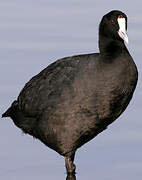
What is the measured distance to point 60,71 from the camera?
11047 mm

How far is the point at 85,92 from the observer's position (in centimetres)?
1058

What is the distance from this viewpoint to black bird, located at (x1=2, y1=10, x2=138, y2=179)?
34.8 feet

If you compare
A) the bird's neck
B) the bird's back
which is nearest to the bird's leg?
the bird's back

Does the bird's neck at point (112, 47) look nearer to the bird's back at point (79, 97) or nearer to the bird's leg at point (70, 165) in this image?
the bird's back at point (79, 97)

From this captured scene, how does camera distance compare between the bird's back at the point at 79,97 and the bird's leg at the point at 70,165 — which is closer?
the bird's back at the point at 79,97

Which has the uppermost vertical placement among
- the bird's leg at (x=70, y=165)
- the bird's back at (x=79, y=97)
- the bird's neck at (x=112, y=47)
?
the bird's neck at (x=112, y=47)

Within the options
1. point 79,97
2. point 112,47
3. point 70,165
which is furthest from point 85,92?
point 70,165

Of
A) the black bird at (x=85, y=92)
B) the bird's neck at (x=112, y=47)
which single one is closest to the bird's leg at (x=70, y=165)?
the black bird at (x=85, y=92)

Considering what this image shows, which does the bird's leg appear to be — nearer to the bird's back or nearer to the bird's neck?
the bird's back

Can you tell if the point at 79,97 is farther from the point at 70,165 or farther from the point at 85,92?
the point at 70,165

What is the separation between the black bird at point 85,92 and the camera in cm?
1062

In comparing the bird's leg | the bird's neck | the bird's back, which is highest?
the bird's neck

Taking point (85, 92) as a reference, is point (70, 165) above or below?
below

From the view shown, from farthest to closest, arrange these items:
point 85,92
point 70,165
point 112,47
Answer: point 70,165 → point 112,47 → point 85,92
